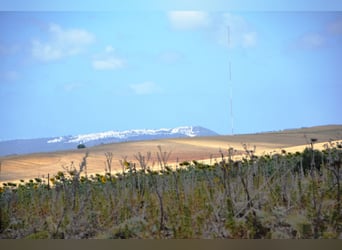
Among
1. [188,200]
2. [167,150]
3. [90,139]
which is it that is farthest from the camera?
[90,139]

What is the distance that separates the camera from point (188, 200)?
5426mm

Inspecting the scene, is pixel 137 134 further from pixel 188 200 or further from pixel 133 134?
pixel 188 200

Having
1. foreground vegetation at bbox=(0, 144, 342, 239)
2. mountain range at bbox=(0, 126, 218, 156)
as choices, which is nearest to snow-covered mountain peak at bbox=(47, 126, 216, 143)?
mountain range at bbox=(0, 126, 218, 156)

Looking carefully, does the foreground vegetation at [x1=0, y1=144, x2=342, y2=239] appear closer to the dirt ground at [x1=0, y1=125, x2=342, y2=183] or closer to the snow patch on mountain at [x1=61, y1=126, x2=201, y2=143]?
the dirt ground at [x1=0, y1=125, x2=342, y2=183]

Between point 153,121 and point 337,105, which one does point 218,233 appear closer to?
point 153,121

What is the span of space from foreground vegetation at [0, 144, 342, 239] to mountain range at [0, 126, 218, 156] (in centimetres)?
17

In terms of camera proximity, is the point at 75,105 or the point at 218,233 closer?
the point at 218,233

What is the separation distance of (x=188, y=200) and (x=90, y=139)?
1.00 meters

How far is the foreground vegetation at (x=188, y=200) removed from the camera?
532 centimetres

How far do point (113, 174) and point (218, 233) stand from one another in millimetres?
997

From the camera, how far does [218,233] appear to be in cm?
534

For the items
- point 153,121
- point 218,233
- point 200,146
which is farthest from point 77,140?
point 218,233

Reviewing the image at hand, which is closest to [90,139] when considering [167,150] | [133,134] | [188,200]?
[133,134]

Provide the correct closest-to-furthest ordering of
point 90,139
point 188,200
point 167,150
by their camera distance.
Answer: point 188,200 < point 167,150 < point 90,139
